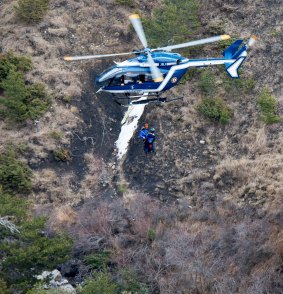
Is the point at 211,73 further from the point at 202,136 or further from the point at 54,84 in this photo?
the point at 54,84

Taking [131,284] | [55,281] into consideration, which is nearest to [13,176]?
[55,281]

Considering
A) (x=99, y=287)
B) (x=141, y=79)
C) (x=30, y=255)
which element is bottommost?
(x=99, y=287)

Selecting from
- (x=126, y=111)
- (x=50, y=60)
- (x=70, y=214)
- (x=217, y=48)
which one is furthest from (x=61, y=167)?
(x=217, y=48)

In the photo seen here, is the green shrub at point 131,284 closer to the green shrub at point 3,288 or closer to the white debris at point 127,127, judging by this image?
the green shrub at point 3,288

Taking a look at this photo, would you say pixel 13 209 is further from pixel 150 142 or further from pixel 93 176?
pixel 150 142

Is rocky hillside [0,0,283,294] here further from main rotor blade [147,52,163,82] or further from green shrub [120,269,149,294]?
main rotor blade [147,52,163,82]

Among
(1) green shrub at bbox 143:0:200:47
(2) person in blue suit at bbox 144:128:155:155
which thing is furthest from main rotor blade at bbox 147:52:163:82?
(1) green shrub at bbox 143:0:200:47
